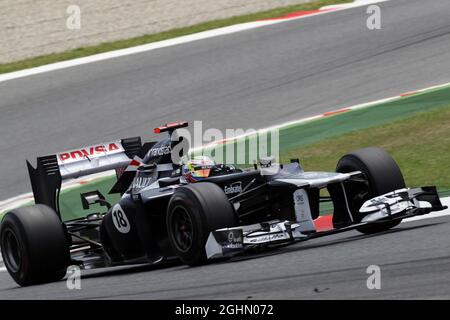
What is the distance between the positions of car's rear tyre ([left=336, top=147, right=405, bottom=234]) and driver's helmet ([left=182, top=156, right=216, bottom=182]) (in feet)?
3.85

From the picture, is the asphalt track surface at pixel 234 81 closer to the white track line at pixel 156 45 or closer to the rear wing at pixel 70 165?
the white track line at pixel 156 45

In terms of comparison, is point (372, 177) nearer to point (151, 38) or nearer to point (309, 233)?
point (309, 233)

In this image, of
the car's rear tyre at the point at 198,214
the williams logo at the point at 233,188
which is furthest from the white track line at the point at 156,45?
the car's rear tyre at the point at 198,214

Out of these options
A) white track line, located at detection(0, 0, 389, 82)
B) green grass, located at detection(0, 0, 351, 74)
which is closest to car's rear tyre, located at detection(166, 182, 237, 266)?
white track line, located at detection(0, 0, 389, 82)

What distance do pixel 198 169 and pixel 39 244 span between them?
1610 mm

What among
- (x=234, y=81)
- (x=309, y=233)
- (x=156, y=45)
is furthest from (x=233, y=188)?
(x=156, y=45)

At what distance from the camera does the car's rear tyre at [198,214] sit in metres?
8.25

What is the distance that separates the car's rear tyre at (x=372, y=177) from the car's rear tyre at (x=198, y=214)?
51.7 inches

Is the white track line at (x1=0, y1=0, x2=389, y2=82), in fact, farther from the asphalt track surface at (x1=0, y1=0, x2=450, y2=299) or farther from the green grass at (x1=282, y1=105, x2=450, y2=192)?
the green grass at (x1=282, y1=105, x2=450, y2=192)

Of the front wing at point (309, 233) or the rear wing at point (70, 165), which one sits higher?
the rear wing at point (70, 165)

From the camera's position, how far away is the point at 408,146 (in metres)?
12.8

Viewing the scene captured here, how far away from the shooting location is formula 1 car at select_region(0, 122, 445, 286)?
840 centimetres

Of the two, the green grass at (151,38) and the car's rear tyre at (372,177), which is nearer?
the car's rear tyre at (372,177)
